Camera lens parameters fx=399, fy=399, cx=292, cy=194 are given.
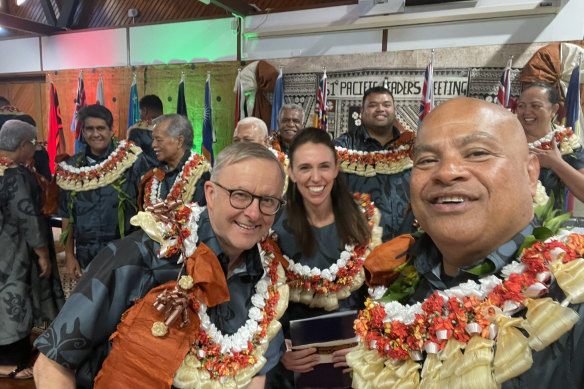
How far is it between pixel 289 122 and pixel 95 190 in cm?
220

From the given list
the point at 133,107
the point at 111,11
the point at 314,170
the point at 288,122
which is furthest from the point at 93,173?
the point at 111,11

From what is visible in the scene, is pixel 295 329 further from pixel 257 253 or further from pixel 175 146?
pixel 175 146

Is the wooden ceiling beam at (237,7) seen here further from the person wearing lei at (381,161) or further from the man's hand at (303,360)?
the man's hand at (303,360)

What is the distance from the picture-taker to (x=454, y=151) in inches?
39.4

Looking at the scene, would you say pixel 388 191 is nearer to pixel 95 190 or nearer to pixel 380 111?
pixel 380 111

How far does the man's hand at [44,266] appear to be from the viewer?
138 inches

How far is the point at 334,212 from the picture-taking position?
2.21m

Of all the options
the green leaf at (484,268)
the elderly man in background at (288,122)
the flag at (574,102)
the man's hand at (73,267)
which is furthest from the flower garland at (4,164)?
the flag at (574,102)

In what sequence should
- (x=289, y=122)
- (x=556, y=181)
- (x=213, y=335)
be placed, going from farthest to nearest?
(x=289, y=122), (x=556, y=181), (x=213, y=335)

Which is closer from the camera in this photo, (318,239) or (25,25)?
(318,239)

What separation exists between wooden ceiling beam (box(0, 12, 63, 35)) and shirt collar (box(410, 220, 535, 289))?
9.10 metres

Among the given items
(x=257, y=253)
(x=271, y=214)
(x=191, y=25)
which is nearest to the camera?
(x=271, y=214)

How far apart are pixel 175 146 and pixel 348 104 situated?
3.71 meters

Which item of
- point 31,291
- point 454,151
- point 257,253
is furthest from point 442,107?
point 31,291
